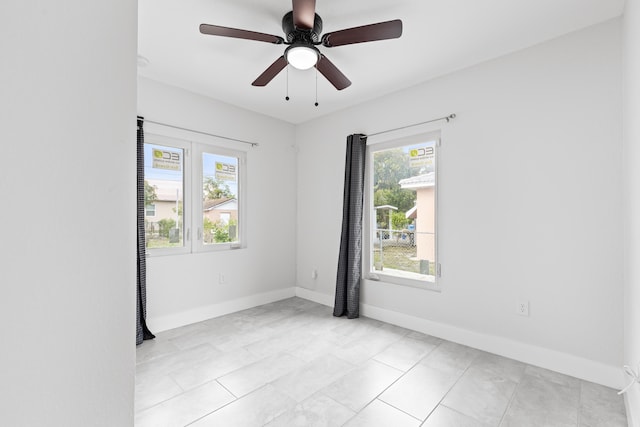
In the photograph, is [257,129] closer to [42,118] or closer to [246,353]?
[246,353]

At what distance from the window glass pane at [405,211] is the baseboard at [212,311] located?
5.00 ft

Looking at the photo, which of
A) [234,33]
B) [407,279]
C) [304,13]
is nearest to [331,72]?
[304,13]

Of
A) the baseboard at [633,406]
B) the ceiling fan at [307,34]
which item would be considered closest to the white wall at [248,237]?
the ceiling fan at [307,34]

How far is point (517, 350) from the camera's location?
2.50m

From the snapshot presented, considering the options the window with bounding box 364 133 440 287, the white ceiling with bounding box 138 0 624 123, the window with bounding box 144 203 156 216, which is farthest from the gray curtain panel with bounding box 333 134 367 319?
the window with bounding box 144 203 156 216

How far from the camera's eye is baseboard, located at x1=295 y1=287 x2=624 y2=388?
2.14m

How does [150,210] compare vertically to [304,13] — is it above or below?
below

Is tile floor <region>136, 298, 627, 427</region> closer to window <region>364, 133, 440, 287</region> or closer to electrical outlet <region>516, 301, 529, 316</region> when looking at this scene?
electrical outlet <region>516, 301, 529, 316</region>

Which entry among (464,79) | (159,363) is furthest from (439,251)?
(159,363)

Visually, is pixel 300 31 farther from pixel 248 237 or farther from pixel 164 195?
pixel 248 237

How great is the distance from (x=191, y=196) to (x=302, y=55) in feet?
6.99

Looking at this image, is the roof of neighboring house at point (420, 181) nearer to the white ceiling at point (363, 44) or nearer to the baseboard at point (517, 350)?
the white ceiling at point (363, 44)

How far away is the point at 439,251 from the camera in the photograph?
3.03 metres

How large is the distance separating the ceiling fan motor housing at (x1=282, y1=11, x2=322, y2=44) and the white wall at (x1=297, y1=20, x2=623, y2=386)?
1.53 metres
